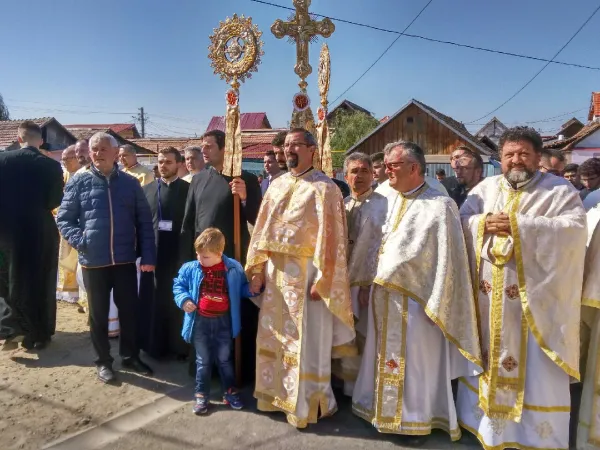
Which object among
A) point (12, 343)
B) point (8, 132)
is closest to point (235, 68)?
point (12, 343)

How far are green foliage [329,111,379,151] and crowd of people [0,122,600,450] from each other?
2525 cm

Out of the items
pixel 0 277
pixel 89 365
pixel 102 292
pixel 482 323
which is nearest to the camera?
pixel 482 323

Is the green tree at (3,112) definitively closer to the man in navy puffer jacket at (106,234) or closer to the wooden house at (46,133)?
the wooden house at (46,133)

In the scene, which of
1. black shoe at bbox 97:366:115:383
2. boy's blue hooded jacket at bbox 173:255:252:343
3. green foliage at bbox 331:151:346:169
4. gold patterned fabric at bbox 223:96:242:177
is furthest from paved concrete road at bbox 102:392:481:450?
green foliage at bbox 331:151:346:169

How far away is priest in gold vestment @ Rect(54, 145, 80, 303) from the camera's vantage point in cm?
669

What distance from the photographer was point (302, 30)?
14.7 ft

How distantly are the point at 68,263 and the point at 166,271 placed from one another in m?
2.72

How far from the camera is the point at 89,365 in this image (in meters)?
4.76

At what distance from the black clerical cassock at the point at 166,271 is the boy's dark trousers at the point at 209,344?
1.07m

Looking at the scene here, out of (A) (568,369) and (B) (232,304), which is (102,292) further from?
(A) (568,369)

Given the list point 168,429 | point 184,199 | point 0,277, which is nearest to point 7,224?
point 0,277

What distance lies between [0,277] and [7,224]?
0.57m

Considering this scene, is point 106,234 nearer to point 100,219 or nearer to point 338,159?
point 100,219

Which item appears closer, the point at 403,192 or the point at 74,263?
the point at 403,192
